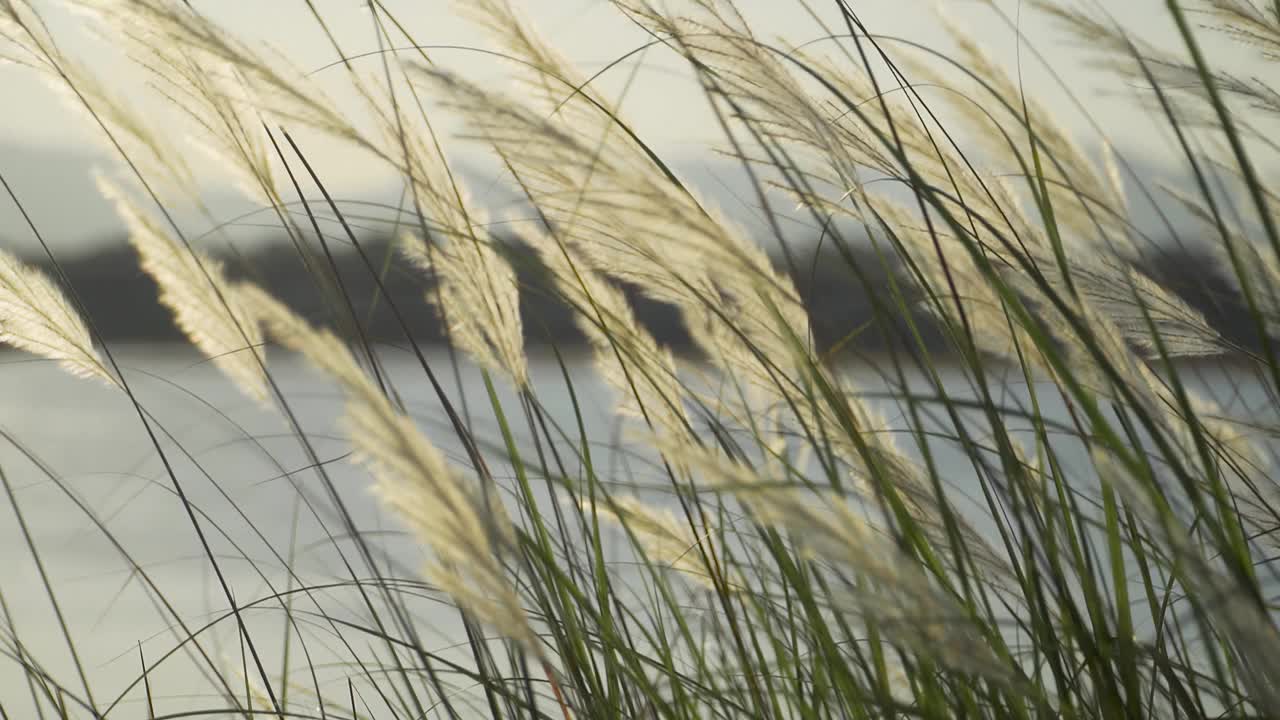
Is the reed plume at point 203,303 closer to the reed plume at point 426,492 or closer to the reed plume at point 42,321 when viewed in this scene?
the reed plume at point 42,321

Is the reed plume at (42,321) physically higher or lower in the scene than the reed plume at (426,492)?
higher

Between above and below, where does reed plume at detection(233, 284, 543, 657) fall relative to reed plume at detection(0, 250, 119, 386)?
below

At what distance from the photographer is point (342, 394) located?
69cm

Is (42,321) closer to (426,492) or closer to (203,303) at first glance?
(203,303)

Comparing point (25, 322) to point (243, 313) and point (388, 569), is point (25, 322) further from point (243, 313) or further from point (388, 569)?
point (388, 569)

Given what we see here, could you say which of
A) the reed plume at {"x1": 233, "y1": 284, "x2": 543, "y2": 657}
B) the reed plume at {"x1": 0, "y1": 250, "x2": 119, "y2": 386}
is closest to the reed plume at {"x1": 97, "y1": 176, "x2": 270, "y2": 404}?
the reed plume at {"x1": 0, "y1": 250, "x2": 119, "y2": 386}

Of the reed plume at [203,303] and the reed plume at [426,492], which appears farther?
the reed plume at [203,303]

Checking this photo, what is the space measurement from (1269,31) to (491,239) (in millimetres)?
850

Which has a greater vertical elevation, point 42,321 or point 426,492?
point 42,321

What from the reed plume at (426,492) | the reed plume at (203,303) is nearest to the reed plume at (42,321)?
the reed plume at (203,303)

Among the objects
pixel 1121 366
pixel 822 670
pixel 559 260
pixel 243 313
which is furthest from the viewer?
pixel 243 313

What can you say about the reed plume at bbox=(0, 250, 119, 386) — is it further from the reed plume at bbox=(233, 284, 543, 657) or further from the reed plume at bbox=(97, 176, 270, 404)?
the reed plume at bbox=(233, 284, 543, 657)

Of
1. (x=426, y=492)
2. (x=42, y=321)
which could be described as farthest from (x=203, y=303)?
(x=426, y=492)

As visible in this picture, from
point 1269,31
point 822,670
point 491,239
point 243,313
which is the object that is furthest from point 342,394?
point 1269,31
